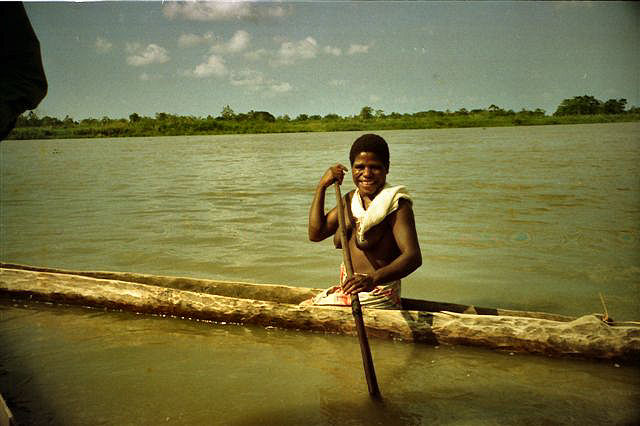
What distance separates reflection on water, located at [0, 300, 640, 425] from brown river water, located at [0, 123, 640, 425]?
10mm

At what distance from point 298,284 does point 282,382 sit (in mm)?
1941

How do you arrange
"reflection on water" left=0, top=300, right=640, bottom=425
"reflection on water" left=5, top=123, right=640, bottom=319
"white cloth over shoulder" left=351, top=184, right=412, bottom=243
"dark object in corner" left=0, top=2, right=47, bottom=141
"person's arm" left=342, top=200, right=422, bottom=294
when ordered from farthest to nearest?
"reflection on water" left=5, top=123, right=640, bottom=319 < "white cloth over shoulder" left=351, top=184, right=412, bottom=243 < "person's arm" left=342, top=200, right=422, bottom=294 < "reflection on water" left=0, top=300, right=640, bottom=425 < "dark object in corner" left=0, top=2, right=47, bottom=141

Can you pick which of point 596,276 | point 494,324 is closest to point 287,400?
point 494,324

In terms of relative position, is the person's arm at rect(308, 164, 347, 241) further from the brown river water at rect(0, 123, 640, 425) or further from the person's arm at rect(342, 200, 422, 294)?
→ the brown river water at rect(0, 123, 640, 425)

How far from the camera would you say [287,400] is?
257 centimetres

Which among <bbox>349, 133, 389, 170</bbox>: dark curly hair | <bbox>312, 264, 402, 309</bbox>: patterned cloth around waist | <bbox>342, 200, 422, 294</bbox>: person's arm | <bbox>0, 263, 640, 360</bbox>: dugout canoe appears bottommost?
<bbox>0, 263, 640, 360</bbox>: dugout canoe

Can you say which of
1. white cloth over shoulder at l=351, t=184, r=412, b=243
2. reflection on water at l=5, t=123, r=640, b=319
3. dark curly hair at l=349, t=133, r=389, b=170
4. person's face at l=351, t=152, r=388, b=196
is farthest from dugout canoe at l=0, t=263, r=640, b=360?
reflection on water at l=5, t=123, r=640, b=319

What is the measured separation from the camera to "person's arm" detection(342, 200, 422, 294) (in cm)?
266

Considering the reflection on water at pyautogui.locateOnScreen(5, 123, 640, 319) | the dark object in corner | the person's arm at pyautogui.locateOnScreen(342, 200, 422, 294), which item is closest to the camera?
the dark object in corner

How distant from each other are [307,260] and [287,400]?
9.39 ft

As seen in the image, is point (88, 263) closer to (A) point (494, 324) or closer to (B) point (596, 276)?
(A) point (494, 324)

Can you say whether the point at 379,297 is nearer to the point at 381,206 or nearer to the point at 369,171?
the point at 381,206

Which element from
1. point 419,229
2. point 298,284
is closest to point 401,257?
point 298,284

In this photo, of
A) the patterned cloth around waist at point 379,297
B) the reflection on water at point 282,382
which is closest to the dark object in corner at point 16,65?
the reflection on water at point 282,382
